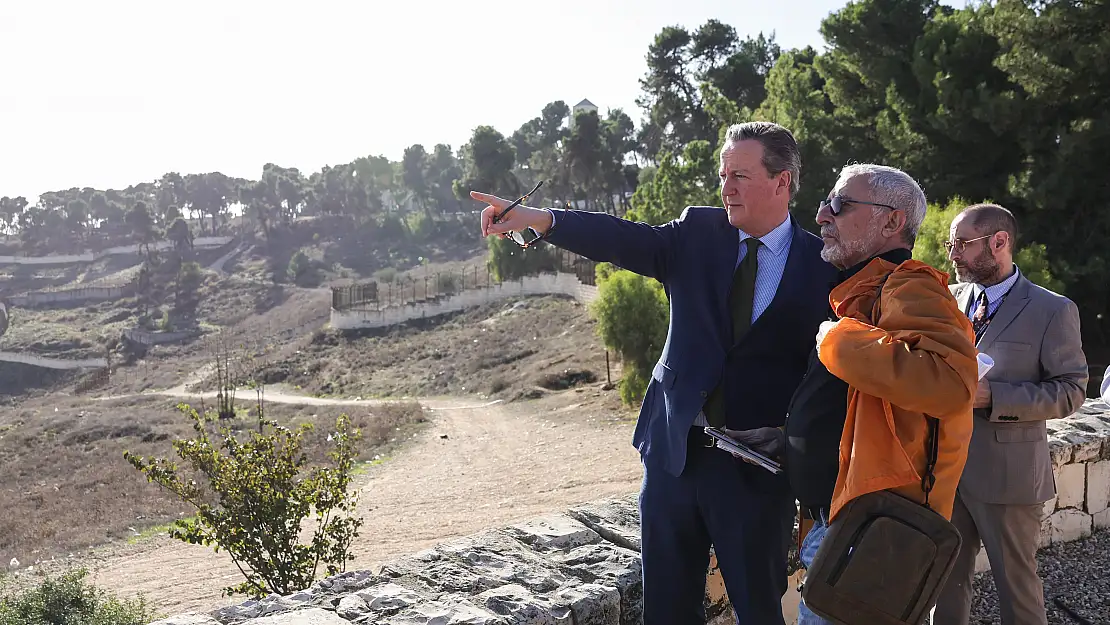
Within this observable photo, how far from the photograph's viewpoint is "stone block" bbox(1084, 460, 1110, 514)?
13.1 feet

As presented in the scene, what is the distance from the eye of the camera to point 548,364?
86.1 feet

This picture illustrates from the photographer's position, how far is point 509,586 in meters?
2.64

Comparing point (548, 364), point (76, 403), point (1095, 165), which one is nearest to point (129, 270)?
point (76, 403)

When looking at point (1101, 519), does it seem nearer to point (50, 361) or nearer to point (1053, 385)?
point (1053, 385)

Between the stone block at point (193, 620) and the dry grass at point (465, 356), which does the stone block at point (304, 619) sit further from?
the dry grass at point (465, 356)

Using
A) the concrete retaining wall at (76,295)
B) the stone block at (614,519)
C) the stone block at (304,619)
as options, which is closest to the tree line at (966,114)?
the stone block at (614,519)

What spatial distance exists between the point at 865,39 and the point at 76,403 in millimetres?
30065

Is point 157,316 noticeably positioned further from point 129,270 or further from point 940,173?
point 940,173

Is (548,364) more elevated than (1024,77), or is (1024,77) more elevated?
(1024,77)

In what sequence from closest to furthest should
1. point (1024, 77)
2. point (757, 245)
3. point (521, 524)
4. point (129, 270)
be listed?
point (757, 245)
point (521, 524)
point (1024, 77)
point (129, 270)

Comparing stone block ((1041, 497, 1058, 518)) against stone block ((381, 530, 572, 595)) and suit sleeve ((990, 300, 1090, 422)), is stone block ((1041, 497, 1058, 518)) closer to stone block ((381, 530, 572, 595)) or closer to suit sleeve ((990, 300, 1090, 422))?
suit sleeve ((990, 300, 1090, 422))

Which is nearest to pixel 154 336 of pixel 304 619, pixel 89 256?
pixel 89 256

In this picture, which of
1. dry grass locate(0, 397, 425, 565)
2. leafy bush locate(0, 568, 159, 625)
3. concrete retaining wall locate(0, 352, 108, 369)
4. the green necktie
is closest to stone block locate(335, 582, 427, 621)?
the green necktie

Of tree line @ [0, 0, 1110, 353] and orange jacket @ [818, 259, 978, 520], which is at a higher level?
tree line @ [0, 0, 1110, 353]
